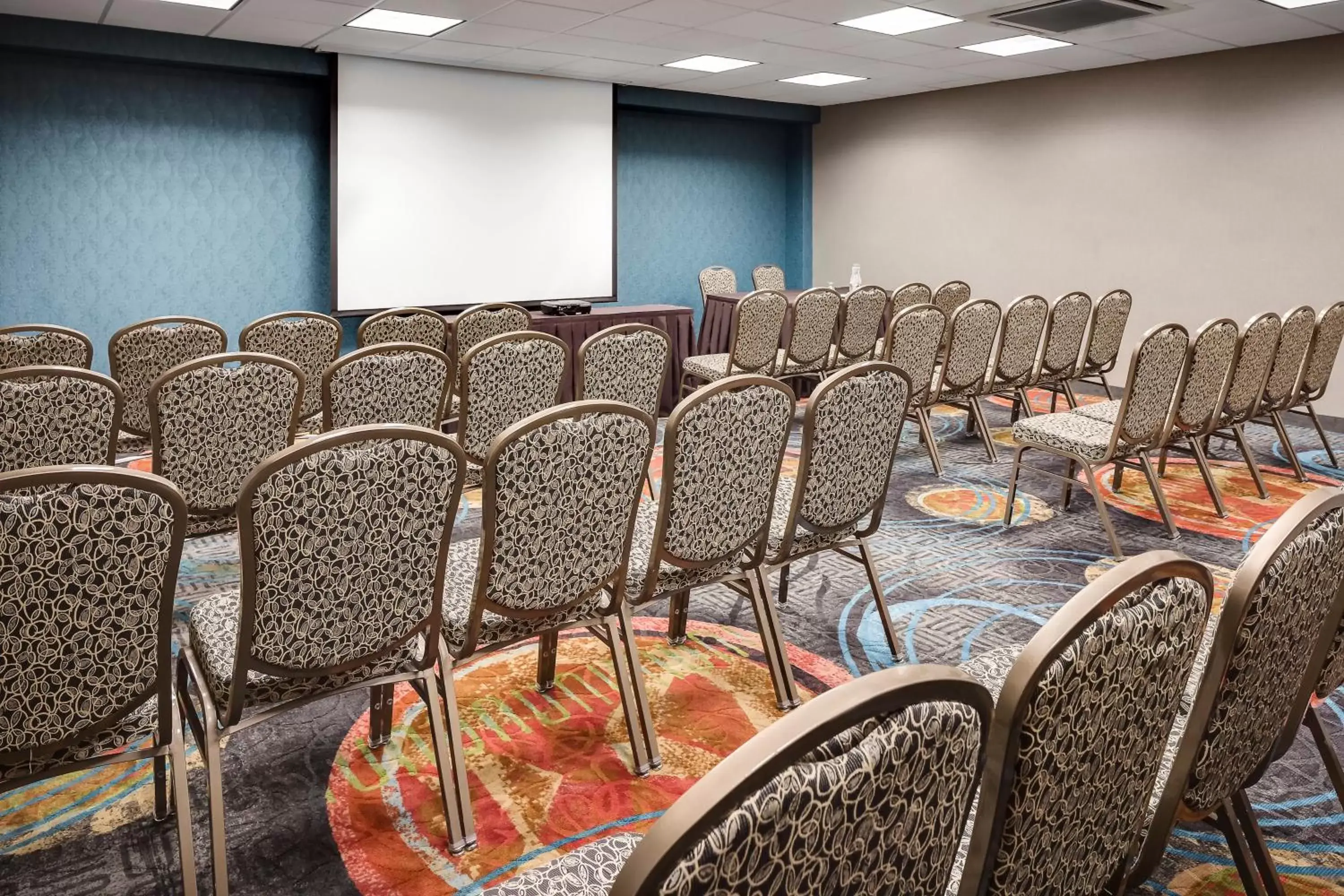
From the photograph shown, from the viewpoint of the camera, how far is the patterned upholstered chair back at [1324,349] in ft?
18.3

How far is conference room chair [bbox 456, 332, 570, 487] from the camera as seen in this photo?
12.7ft

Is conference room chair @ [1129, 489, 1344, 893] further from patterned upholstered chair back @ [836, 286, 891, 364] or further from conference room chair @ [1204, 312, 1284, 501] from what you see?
patterned upholstered chair back @ [836, 286, 891, 364]

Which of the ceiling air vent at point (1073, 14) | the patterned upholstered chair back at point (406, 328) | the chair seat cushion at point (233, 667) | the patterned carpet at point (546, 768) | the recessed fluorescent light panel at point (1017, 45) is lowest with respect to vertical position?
the patterned carpet at point (546, 768)

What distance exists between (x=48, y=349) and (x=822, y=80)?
25.0 ft

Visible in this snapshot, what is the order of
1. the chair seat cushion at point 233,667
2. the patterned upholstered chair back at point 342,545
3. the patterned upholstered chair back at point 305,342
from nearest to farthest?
the patterned upholstered chair back at point 342,545 → the chair seat cushion at point 233,667 → the patterned upholstered chair back at point 305,342

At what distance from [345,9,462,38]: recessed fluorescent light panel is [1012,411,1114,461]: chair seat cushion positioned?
15.8 ft

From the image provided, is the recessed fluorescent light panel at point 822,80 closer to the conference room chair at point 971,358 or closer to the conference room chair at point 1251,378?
the conference room chair at point 971,358

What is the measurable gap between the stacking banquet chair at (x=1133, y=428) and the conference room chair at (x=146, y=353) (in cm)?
397

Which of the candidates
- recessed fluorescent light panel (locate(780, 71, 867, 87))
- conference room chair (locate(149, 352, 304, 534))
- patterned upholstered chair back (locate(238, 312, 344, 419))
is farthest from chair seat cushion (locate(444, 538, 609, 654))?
recessed fluorescent light panel (locate(780, 71, 867, 87))

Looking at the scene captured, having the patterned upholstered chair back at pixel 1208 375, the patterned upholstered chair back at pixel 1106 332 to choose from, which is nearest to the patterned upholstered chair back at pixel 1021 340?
the patterned upholstered chair back at pixel 1106 332

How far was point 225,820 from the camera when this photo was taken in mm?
2414

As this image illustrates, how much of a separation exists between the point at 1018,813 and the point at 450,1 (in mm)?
6286

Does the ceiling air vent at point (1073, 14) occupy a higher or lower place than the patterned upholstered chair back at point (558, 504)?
higher

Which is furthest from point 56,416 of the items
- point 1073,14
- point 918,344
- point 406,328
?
point 1073,14
